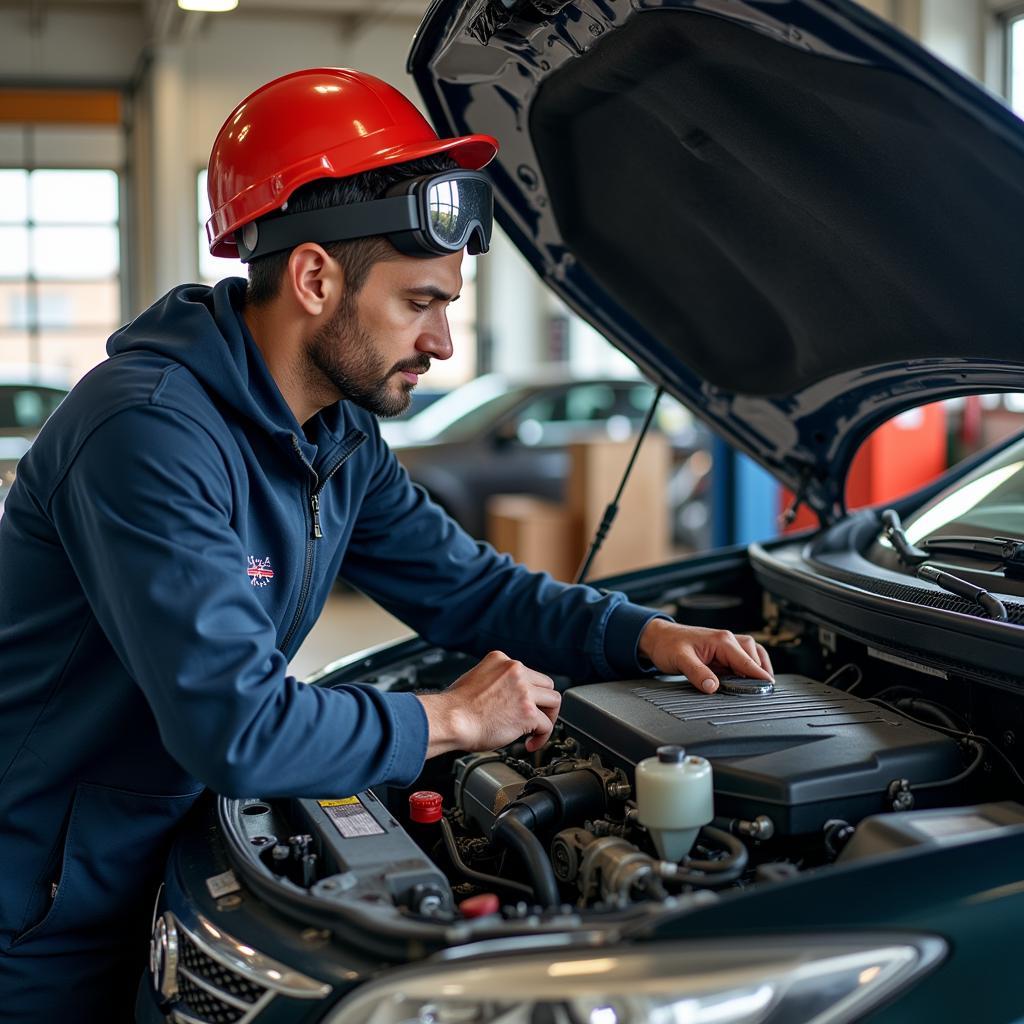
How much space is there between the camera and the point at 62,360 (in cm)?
1481

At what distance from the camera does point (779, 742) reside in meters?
1.58

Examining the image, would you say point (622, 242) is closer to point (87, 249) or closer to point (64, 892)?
point (64, 892)

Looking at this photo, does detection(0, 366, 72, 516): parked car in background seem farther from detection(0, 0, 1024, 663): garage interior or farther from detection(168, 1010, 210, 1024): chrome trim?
detection(168, 1010, 210, 1024): chrome trim

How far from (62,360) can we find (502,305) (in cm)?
525

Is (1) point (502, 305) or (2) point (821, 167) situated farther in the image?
(1) point (502, 305)

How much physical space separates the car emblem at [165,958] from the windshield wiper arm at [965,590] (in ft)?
3.61

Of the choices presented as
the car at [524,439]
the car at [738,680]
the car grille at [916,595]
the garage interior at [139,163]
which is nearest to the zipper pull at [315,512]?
the car at [738,680]

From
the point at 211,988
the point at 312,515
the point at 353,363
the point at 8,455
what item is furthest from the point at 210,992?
the point at 8,455

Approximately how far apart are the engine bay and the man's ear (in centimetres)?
66

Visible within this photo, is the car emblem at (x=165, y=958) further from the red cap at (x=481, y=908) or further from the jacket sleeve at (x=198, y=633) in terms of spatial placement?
Result: the red cap at (x=481, y=908)

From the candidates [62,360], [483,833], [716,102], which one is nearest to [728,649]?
[483,833]

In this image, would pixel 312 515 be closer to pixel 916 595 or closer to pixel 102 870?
pixel 102 870

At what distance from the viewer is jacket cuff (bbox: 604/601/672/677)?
195 centimetres

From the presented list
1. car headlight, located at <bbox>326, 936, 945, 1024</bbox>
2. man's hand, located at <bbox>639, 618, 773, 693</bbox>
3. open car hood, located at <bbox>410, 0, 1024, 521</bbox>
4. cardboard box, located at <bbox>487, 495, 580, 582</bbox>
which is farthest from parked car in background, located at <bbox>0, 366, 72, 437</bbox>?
car headlight, located at <bbox>326, 936, 945, 1024</bbox>
